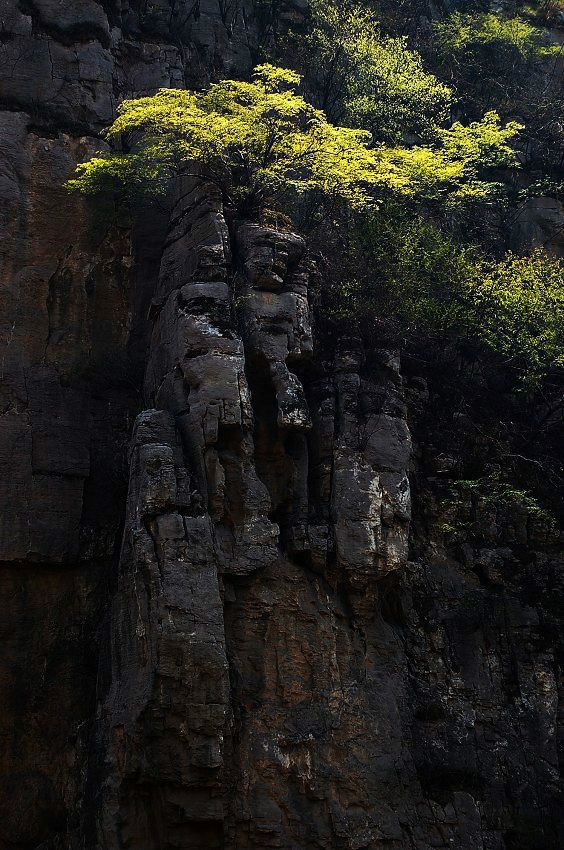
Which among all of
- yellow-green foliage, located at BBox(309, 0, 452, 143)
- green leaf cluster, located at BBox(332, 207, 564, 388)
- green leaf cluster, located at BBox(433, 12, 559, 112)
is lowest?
green leaf cluster, located at BBox(332, 207, 564, 388)

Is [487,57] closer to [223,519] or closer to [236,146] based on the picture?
[236,146]

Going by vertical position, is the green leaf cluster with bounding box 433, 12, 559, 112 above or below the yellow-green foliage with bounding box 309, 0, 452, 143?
above

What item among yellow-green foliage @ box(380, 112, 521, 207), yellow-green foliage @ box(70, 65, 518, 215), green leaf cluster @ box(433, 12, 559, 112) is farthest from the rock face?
green leaf cluster @ box(433, 12, 559, 112)

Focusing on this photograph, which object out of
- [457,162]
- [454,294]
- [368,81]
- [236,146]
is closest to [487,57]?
[368,81]

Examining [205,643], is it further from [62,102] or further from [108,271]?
[62,102]

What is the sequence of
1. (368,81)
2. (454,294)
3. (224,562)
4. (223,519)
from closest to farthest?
(224,562) → (223,519) → (454,294) → (368,81)

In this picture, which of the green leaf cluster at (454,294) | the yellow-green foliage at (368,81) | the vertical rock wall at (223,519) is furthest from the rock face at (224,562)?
the yellow-green foliage at (368,81)

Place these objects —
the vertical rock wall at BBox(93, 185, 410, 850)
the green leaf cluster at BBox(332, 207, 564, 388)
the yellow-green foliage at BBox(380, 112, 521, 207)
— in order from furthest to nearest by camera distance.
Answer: the yellow-green foliage at BBox(380, 112, 521, 207), the green leaf cluster at BBox(332, 207, 564, 388), the vertical rock wall at BBox(93, 185, 410, 850)

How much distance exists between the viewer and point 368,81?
2930cm

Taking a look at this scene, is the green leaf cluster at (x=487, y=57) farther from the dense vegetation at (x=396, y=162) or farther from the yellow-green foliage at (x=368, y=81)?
the yellow-green foliage at (x=368, y=81)

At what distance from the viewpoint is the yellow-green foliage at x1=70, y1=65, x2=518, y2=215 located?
75.8ft

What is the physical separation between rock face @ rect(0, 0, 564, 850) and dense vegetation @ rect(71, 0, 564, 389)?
4.02 ft

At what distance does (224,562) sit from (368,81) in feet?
51.5

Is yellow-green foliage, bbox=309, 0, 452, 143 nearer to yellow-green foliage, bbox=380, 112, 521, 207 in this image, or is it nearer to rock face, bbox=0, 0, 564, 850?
yellow-green foliage, bbox=380, 112, 521, 207
